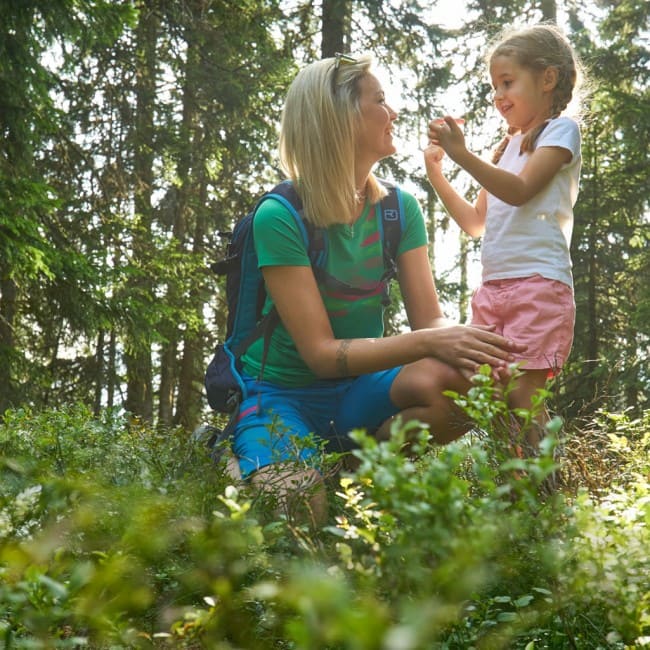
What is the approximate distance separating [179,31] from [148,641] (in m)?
10.9

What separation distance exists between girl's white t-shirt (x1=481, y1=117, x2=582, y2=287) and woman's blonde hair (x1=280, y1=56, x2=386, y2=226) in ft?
2.59

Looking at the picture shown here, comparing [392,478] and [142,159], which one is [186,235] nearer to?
[142,159]

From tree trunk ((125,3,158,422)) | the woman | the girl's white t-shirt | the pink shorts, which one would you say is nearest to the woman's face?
the woman

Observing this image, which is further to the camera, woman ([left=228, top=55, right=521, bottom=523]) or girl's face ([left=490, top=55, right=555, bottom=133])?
girl's face ([left=490, top=55, right=555, bottom=133])

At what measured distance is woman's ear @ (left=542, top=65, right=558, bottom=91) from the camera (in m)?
4.02

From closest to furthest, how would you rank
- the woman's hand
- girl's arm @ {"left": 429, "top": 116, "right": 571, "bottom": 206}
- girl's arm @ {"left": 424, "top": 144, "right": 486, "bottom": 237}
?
the woman's hand, girl's arm @ {"left": 429, "top": 116, "right": 571, "bottom": 206}, girl's arm @ {"left": 424, "top": 144, "right": 486, "bottom": 237}

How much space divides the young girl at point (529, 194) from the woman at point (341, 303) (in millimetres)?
321

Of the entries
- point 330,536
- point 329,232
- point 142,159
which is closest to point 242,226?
point 329,232

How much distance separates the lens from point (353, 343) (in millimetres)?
3422

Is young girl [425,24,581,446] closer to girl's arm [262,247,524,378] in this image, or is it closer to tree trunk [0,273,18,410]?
girl's arm [262,247,524,378]

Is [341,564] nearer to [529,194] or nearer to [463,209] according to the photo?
[529,194]

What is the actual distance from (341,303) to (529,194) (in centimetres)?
108

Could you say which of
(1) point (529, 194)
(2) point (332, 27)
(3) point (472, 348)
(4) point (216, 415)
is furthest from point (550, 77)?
(2) point (332, 27)

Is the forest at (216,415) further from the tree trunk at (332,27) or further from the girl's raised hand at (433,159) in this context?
the girl's raised hand at (433,159)
